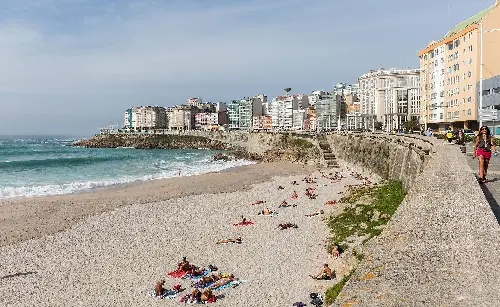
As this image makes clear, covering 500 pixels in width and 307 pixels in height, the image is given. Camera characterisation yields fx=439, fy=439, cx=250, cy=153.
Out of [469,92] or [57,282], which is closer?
[57,282]

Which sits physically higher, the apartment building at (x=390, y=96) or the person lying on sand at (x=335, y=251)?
the apartment building at (x=390, y=96)

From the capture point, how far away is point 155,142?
12238 centimetres

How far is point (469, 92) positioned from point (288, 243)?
155ft

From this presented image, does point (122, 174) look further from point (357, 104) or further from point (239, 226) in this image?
point (357, 104)

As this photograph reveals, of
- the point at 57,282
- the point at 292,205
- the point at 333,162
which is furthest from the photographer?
the point at 333,162

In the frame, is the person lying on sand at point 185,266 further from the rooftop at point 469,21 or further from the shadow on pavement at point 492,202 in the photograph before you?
the rooftop at point 469,21

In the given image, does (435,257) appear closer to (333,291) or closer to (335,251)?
(333,291)

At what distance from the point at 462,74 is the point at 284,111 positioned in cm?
10493

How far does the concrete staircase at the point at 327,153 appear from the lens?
5480cm

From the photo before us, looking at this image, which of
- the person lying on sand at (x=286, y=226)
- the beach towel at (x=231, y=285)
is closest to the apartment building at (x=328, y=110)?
the person lying on sand at (x=286, y=226)

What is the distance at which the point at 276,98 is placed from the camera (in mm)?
175250

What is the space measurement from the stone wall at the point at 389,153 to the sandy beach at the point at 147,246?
14.4ft

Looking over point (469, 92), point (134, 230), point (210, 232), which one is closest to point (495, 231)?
point (210, 232)

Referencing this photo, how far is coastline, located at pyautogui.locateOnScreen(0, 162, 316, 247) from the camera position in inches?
868
